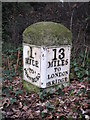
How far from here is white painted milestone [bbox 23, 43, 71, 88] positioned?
319cm

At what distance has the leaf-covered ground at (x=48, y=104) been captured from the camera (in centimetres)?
248

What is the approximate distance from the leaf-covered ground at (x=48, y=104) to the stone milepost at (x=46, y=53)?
276 millimetres

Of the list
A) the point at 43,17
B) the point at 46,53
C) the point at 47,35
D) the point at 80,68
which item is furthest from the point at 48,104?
the point at 43,17

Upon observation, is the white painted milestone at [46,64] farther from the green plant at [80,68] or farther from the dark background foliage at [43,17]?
the dark background foliage at [43,17]

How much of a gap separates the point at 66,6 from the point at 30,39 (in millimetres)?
4252

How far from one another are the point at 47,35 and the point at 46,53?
0.32 metres

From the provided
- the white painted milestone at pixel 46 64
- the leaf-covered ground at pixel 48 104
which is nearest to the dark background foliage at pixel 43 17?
the white painted milestone at pixel 46 64

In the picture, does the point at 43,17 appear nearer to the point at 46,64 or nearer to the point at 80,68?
the point at 80,68

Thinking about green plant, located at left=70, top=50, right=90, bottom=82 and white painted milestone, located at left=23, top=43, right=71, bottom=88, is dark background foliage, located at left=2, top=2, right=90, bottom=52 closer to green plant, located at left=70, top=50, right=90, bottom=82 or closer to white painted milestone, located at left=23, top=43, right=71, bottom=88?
green plant, located at left=70, top=50, right=90, bottom=82

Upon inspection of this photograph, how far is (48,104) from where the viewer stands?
2746mm

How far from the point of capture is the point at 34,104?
2.94 m

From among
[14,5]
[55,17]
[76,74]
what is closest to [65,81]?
[76,74]

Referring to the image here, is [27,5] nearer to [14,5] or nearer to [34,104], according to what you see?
[14,5]

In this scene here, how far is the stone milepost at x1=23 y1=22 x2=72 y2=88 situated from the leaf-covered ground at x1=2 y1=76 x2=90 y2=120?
28cm
